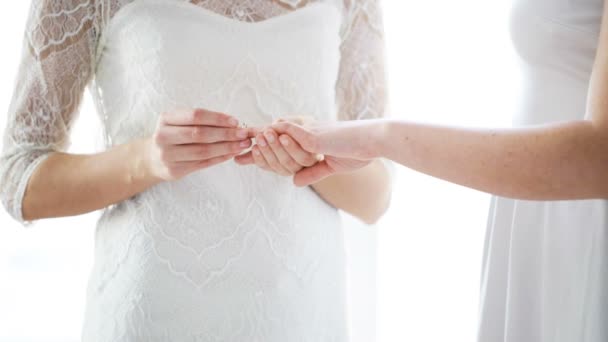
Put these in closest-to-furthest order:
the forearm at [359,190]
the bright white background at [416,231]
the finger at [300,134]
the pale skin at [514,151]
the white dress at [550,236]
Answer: the pale skin at [514,151] → the white dress at [550,236] → the finger at [300,134] → the forearm at [359,190] → the bright white background at [416,231]

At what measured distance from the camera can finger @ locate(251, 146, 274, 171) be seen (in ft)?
3.83

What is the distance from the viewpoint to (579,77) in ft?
3.56

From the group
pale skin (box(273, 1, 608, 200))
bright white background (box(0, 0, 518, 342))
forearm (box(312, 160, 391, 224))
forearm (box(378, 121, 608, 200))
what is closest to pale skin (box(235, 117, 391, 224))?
forearm (box(312, 160, 391, 224))

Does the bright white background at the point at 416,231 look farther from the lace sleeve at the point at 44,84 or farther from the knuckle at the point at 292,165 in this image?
the knuckle at the point at 292,165

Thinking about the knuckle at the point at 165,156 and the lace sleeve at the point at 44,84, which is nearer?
the knuckle at the point at 165,156

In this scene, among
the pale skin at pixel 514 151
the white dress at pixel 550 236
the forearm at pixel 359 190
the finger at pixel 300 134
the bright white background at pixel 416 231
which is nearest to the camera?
the pale skin at pixel 514 151

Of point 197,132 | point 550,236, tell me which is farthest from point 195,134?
point 550,236

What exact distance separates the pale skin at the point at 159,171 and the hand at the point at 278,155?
3cm

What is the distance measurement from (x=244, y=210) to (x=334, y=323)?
30 cm

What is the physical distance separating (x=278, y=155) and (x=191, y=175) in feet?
0.59

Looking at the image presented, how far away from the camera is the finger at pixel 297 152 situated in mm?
1146

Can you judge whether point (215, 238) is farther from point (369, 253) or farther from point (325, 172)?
point (369, 253)

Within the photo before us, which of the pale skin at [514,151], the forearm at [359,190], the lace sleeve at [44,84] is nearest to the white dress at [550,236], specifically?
the pale skin at [514,151]

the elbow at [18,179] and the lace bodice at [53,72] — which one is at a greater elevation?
the lace bodice at [53,72]
